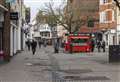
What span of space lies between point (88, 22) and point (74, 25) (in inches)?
139

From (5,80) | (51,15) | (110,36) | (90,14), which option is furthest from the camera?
(90,14)

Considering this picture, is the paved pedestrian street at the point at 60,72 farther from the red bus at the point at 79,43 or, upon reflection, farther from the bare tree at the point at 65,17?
the bare tree at the point at 65,17

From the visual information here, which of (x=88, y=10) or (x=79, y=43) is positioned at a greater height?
(x=88, y=10)

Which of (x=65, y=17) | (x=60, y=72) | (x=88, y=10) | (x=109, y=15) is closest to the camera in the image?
(x=60, y=72)

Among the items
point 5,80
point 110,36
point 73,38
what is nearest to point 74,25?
point 110,36

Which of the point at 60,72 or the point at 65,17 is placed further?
the point at 65,17

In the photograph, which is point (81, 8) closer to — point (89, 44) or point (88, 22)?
point (88, 22)

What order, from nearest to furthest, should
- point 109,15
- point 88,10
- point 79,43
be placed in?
point 79,43 → point 109,15 → point 88,10

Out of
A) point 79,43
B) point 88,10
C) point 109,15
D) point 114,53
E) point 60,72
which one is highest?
point 88,10

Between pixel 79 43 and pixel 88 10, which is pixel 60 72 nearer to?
pixel 79 43

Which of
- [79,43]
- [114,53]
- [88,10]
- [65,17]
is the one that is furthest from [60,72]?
[88,10]

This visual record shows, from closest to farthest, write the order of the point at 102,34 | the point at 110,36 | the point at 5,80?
1. the point at 5,80
2. the point at 110,36
3. the point at 102,34

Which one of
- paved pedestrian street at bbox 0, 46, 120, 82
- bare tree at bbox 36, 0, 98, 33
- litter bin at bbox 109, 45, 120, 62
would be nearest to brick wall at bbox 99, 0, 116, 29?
bare tree at bbox 36, 0, 98, 33

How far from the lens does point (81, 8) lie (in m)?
109
